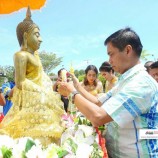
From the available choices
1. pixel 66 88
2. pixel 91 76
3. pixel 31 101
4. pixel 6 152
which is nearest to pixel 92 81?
pixel 91 76

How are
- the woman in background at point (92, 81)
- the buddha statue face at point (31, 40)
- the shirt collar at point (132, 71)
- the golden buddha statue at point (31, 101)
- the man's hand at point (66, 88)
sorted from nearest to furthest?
the shirt collar at point (132, 71) < the man's hand at point (66, 88) < the golden buddha statue at point (31, 101) < the buddha statue face at point (31, 40) < the woman in background at point (92, 81)

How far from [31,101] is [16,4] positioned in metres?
1.12

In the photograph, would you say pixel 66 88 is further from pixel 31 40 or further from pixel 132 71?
pixel 31 40

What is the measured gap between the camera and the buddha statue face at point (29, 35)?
2.87 metres

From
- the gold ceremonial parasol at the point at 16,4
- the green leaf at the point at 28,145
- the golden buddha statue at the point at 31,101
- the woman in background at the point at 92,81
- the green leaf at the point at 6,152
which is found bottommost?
the green leaf at the point at 6,152

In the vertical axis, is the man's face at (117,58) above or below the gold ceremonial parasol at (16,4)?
below

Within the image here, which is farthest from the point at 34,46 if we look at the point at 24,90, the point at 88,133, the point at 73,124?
the point at 88,133

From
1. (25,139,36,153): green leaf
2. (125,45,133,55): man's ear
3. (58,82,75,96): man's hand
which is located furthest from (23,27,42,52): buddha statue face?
(25,139,36,153): green leaf

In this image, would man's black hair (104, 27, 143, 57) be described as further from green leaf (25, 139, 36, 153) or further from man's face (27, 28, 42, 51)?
man's face (27, 28, 42, 51)

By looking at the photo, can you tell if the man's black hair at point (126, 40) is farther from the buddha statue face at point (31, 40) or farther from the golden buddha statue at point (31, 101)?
the buddha statue face at point (31, 40)

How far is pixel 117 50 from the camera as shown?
5.92ft

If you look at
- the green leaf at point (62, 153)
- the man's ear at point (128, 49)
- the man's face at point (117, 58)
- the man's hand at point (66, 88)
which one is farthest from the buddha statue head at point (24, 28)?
the green leaf at point (62, 153)

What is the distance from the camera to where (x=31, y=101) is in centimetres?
261

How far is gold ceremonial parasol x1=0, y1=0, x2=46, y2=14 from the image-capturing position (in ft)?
9.76
